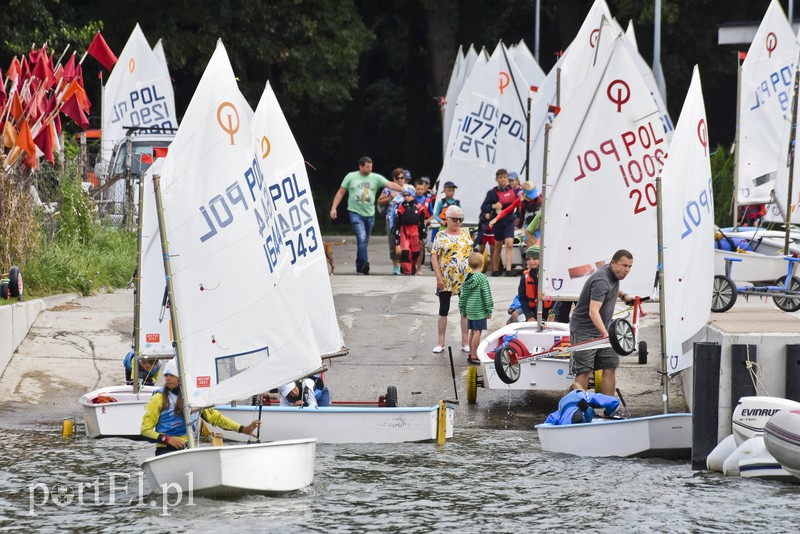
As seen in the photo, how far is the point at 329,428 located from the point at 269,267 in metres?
1.91

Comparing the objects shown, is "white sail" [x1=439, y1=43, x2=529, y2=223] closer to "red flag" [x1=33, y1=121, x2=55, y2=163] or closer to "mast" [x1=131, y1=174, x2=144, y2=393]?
"red flag" [x1=33, y1=121, x2=55, y2=163]

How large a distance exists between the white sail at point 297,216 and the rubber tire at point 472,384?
55.3 inches

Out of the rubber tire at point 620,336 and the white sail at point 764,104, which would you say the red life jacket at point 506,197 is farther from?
the rubber tire at point 620,336

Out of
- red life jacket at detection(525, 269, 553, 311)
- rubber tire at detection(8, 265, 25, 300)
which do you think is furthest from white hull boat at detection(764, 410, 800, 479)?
rubber tire at detection(8, 265, 25, 300)

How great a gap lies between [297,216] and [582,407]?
3695 mm

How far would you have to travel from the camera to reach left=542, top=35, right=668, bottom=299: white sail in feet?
49.4

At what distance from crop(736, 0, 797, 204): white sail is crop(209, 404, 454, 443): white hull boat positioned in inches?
350

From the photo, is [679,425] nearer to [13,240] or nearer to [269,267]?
[269,267]

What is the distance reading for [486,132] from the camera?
25.3 metres

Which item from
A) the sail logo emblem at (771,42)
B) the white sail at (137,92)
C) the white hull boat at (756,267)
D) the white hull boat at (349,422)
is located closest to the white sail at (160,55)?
the white sail at (137,92)

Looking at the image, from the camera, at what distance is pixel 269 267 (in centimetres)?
1155

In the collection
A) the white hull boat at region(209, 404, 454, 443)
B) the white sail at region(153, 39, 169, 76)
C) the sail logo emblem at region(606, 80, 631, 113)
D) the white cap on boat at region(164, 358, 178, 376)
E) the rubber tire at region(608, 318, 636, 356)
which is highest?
the white sail at region(153, 39, 169, 76)

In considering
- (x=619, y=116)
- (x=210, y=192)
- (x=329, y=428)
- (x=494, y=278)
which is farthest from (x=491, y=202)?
(x=210, y=192)

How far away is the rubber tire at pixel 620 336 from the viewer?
12.5 m
